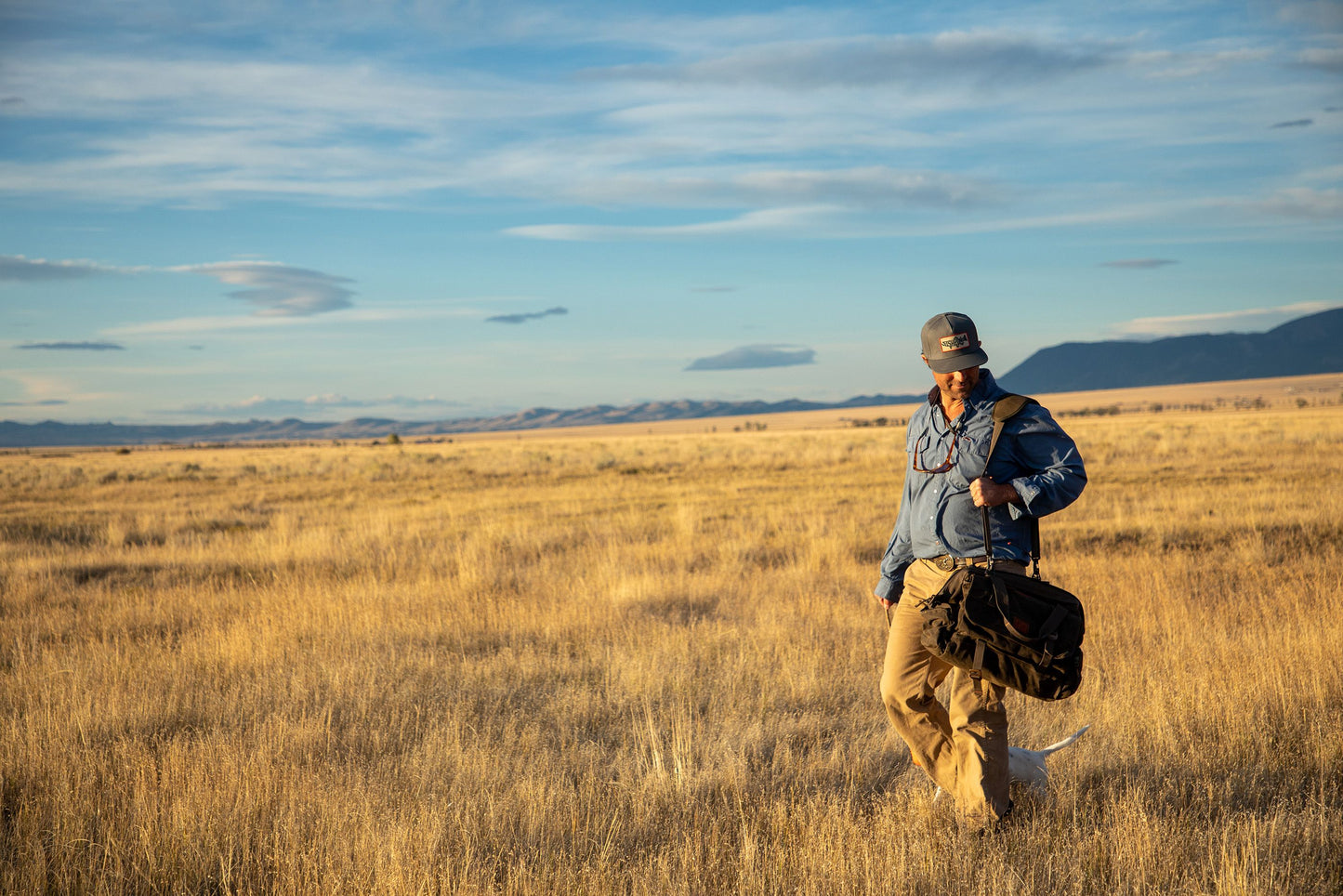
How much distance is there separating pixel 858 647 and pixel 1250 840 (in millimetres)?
3592

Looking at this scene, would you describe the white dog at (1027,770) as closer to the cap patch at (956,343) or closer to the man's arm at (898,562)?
the man's arm at (898,562)

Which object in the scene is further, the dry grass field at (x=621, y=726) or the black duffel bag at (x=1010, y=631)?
the dry grass field at (x=621, y=726)

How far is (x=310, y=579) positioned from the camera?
36.6 ft

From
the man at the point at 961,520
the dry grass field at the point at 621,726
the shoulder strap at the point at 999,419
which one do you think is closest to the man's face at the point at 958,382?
the man at the point at 961,520

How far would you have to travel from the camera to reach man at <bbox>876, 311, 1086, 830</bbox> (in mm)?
3646

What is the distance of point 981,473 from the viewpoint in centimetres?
368

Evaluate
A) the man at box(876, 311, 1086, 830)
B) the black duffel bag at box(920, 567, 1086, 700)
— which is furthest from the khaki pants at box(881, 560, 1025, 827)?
the black duffel bag at box(920, 567, 1086, 700)

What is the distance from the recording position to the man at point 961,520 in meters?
3.65

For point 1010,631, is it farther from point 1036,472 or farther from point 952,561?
point 1036,472

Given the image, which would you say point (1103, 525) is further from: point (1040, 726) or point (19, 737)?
point (19, 737)

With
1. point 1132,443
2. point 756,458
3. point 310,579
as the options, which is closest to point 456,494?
point 310,579

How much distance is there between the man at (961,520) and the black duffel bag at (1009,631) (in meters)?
0.24

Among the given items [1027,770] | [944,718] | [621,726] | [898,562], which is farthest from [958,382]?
[621,726]

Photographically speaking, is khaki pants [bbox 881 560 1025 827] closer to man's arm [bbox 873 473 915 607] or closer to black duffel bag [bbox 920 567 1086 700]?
man's arm [bbox 873 473 915 607]
